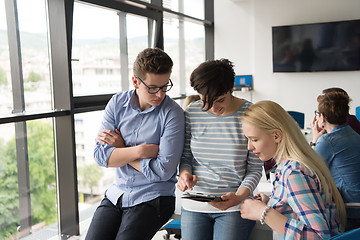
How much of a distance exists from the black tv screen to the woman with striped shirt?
499cm

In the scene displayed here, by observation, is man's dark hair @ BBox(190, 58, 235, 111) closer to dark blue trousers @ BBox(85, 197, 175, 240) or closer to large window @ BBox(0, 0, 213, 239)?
dark blue trousers @ BBox(85, 197, 175, 240)

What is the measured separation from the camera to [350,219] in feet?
5.99

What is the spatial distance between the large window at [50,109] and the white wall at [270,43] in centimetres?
313

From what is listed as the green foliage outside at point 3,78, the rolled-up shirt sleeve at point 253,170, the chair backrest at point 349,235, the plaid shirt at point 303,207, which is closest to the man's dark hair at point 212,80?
the rolled-up shirt sleeve at point 253,170

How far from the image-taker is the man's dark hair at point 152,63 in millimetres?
1812

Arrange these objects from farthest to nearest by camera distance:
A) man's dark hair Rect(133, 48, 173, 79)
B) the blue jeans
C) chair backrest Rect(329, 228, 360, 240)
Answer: man's dark hair Rect(133, 48, 173, 79)
the blue jeans
chair backrest Rect(329, 228, 360, 240)

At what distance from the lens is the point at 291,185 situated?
1371mm

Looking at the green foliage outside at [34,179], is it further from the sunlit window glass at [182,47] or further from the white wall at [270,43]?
the white wall at [270,43]

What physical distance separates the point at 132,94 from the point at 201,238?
85 centimetres

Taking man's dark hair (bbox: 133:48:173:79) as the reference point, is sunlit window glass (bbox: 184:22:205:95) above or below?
above

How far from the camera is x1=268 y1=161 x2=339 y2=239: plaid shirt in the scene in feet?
4.32

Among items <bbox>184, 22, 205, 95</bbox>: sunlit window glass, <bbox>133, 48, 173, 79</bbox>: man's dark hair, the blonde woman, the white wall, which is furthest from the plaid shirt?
the white wall

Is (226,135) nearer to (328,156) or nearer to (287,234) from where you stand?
(287,234)

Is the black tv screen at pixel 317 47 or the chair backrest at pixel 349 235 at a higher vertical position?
the black tv screen at pixel 317 47
